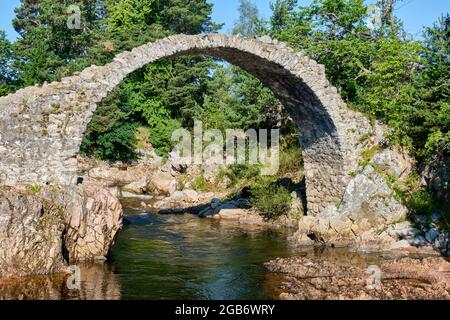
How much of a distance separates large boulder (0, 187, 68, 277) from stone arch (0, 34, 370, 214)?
89cm

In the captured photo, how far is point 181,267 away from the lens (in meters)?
10.2

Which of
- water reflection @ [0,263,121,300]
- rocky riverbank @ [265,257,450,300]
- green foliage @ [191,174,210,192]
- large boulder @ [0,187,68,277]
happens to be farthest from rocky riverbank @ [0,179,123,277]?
green foliage @ [191,174,210,192]

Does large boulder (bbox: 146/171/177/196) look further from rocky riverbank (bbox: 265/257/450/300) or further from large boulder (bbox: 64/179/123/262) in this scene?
rocky riverbank (bbox: 265/257/450/300)

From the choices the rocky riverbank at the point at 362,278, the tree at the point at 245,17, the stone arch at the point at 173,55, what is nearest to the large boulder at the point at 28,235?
the stone arch at the point at 173,55

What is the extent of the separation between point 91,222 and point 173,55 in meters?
4.26

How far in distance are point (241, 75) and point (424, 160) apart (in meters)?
10.2

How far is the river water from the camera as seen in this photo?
829 cm

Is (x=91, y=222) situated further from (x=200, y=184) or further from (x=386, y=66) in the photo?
(x=200, y=184)

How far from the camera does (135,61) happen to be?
10.9m

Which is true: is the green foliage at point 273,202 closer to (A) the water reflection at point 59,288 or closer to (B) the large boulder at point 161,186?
(B) the large boulder at point 161,186

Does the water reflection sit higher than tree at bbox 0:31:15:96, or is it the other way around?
tree at bbox 0:31:15:96

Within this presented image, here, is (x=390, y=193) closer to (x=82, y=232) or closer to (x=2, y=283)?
(x=82, y=232)

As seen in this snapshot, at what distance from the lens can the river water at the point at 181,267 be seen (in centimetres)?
829
